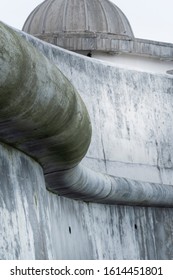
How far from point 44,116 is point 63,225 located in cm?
239

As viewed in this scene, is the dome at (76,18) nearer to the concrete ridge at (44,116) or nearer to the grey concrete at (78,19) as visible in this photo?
the grey concrete at (78,19)

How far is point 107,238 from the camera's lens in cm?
1126

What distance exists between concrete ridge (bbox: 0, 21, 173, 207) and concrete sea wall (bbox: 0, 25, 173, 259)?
0.14 metres

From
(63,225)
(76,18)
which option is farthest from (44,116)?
(76,18)

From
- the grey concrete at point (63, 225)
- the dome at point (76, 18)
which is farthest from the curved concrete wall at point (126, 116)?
the dome at point (76, 18)

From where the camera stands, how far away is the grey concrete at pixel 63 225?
743 centimetres

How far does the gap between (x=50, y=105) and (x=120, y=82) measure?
527cm

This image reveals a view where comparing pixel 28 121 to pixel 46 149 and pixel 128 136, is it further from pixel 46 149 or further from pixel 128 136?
pixel 128 136

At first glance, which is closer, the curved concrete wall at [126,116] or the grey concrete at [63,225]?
the grey concrete at [63,225]

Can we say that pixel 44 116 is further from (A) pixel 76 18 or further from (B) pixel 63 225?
(A) pixel 76 18

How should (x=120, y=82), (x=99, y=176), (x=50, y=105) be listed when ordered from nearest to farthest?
(x=50, y=105) → (x=99, y=176) → (x=120, y=82)

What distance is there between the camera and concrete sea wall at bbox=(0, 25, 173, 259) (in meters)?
8.16

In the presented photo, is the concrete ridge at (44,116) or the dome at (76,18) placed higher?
the concrete ridge at (44,116)
